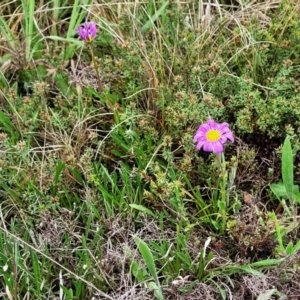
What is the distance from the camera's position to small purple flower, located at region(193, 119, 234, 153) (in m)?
1.68

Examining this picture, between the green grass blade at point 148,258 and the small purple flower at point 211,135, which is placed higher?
the small purple flower at point 211,135

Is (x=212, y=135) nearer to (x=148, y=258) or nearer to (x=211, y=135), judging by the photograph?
(x=211, y=135)

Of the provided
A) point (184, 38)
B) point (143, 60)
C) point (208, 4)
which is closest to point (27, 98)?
point (143, 60)

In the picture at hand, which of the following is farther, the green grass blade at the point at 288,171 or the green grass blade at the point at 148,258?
the green grass blade at the point at 288,171

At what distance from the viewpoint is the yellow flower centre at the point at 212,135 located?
1694 millimetres

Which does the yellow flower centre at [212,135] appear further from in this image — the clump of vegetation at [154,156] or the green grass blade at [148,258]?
the green grass blade at [148,258]

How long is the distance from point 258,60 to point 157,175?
541 millimetres

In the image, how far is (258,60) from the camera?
1981 millimetres

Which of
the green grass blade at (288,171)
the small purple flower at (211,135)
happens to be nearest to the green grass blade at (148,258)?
the small purple flower at (211,135)

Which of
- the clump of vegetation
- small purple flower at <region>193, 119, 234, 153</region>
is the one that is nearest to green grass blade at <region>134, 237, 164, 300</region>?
the clump of vegetation

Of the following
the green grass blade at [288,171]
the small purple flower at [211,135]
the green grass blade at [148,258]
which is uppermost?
the small purple flower at [211,135]

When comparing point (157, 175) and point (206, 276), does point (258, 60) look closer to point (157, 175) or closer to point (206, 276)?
point (157, 175)

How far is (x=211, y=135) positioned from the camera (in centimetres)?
171

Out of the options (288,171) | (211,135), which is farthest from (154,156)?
(288,171)
